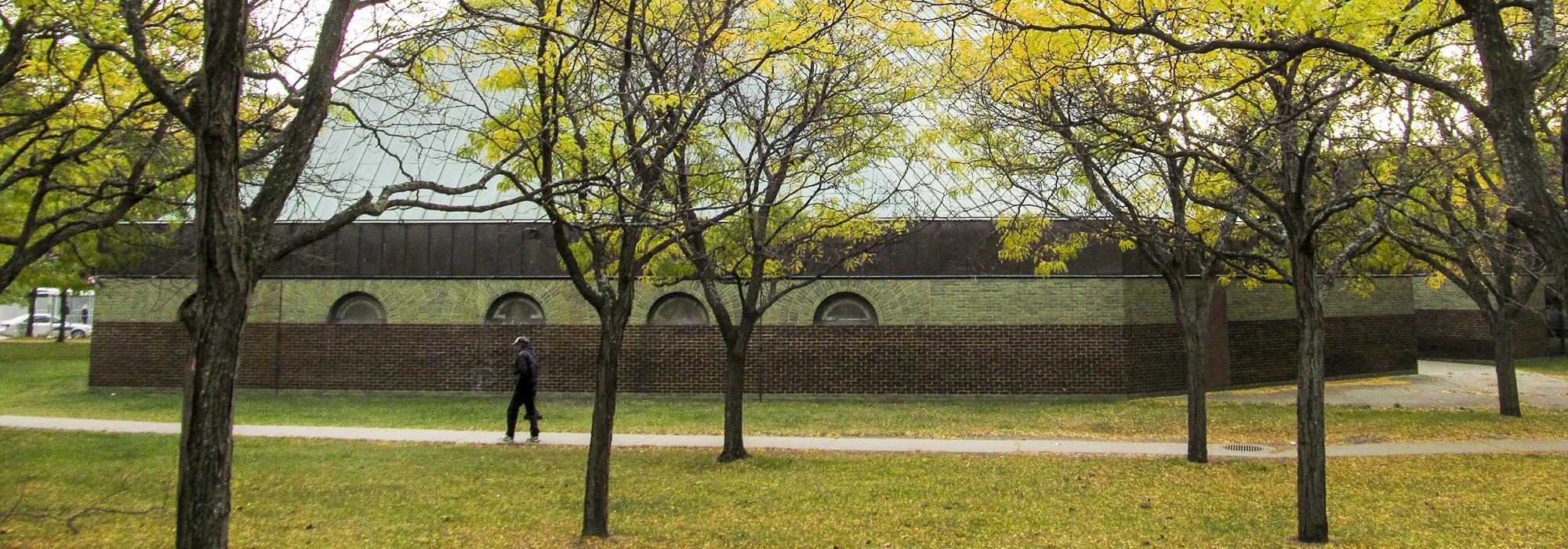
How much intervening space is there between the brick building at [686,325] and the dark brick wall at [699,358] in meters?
0.03

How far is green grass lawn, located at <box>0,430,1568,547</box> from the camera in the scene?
8938 millimetres

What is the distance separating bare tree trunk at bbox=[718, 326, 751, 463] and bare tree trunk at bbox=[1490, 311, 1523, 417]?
1270cm

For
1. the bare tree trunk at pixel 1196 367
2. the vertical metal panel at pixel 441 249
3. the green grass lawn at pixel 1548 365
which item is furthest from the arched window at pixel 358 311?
the green grass lawn at pixel 1548 365

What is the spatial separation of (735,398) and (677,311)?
876 centimetres

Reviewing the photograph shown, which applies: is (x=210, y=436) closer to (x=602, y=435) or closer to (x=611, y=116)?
(x=602, y=435)

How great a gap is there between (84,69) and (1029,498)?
9261mm

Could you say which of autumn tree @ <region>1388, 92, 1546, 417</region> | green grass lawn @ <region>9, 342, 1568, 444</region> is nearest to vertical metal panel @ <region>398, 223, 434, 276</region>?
green grass lawn @ <region>9, 342, 1568, 444</region>

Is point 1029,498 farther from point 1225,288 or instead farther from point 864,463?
point 1225,288

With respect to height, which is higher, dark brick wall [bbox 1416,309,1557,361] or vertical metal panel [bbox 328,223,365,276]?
vertical metal panel [bbox 328,223,365,276]

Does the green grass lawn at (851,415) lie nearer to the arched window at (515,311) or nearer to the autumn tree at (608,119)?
the arched window at (515,311)

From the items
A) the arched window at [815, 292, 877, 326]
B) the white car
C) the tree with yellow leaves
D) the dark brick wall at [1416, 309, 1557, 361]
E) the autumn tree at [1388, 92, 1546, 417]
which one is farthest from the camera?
the white car

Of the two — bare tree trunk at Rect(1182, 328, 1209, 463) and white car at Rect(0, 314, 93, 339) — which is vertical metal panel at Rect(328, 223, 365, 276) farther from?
white car at Rect(0, 314, 93, 339)

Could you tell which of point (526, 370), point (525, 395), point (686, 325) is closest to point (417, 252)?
point (686, 325)

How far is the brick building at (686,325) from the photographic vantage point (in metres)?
21.0
